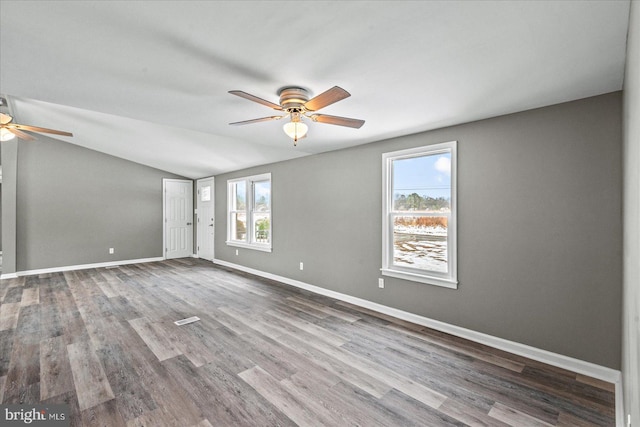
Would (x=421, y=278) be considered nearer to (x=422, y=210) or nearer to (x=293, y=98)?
(x=422, y=210)

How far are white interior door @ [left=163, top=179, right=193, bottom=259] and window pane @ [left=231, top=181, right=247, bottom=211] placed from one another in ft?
6.78

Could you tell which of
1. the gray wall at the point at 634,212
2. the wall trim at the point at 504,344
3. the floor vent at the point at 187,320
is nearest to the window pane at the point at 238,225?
the wall trim at the point at 504,344

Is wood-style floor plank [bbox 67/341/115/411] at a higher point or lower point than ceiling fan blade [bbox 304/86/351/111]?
lower

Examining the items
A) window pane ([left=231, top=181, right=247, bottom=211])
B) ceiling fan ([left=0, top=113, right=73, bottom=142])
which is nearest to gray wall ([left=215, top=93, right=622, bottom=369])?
window pane ([left=231, top=181, right=247, bottom=211])

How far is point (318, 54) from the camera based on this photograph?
182 cm


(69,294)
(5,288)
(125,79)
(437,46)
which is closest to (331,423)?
(437,46)

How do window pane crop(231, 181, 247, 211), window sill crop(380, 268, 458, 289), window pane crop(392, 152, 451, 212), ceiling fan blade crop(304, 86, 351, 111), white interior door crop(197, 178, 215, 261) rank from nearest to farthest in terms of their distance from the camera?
1. ceiling fan blade crop(304, 86, 351, 111)
2. window sill crop(380, 268, 458, 289)
3. window pane crop(392, 152, 451, 212)
4. window pane crop(231, 181, 247, 211)
5. white interior door crop(197, 178, 215, 261)

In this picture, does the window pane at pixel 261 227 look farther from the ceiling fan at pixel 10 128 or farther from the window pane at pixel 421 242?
the ceiling fan at pixel 10 128

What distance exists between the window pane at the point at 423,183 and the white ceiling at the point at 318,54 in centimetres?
54

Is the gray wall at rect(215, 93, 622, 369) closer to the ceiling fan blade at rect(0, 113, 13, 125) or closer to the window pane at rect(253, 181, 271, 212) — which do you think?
the window pane at rect(253, 181, 271, 212)

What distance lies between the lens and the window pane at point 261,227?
5.93 m

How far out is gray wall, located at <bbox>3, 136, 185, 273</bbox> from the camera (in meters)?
5.89

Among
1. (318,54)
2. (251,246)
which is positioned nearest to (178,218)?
(251,246)

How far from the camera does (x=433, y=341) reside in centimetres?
297
